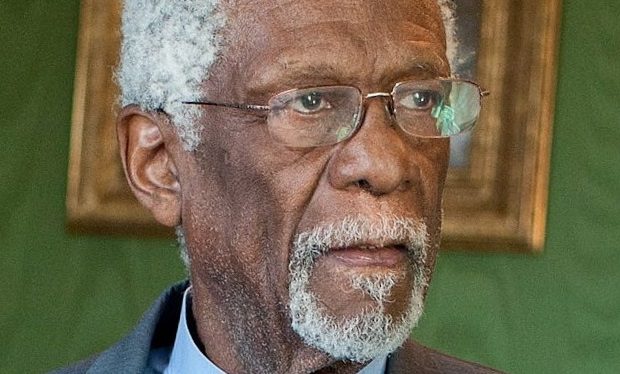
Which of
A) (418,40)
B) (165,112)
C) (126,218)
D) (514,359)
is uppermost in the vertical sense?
(418,40)

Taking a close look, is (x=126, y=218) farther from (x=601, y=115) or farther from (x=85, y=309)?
(x=601, y=115)

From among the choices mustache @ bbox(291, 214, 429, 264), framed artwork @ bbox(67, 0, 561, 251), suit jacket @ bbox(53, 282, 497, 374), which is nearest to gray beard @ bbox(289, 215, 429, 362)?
mustache @ bbox(291, 214, 429, 264)

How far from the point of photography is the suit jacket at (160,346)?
6.04 ft

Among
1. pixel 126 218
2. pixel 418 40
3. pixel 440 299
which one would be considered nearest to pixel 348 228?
pixel 418 40

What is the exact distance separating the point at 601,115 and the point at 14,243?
1277mm

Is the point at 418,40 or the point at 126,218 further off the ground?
the point at 418,40

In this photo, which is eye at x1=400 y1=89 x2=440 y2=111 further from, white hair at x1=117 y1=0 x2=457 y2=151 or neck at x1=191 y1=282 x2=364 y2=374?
neck at x1=191 y1=282 x2=364 y2=374

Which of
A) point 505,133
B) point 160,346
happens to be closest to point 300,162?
point 160,346

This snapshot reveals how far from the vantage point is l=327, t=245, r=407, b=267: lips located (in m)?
1.57

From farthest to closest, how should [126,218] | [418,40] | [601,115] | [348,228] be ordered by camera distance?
[126,218], [601,115], [418,40], [348,228]

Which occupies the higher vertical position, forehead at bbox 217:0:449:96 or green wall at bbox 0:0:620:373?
forehead at bbox 217:0:449:96

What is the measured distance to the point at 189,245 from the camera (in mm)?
1800

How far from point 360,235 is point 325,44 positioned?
0.25 m

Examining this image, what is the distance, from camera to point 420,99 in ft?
5.48
